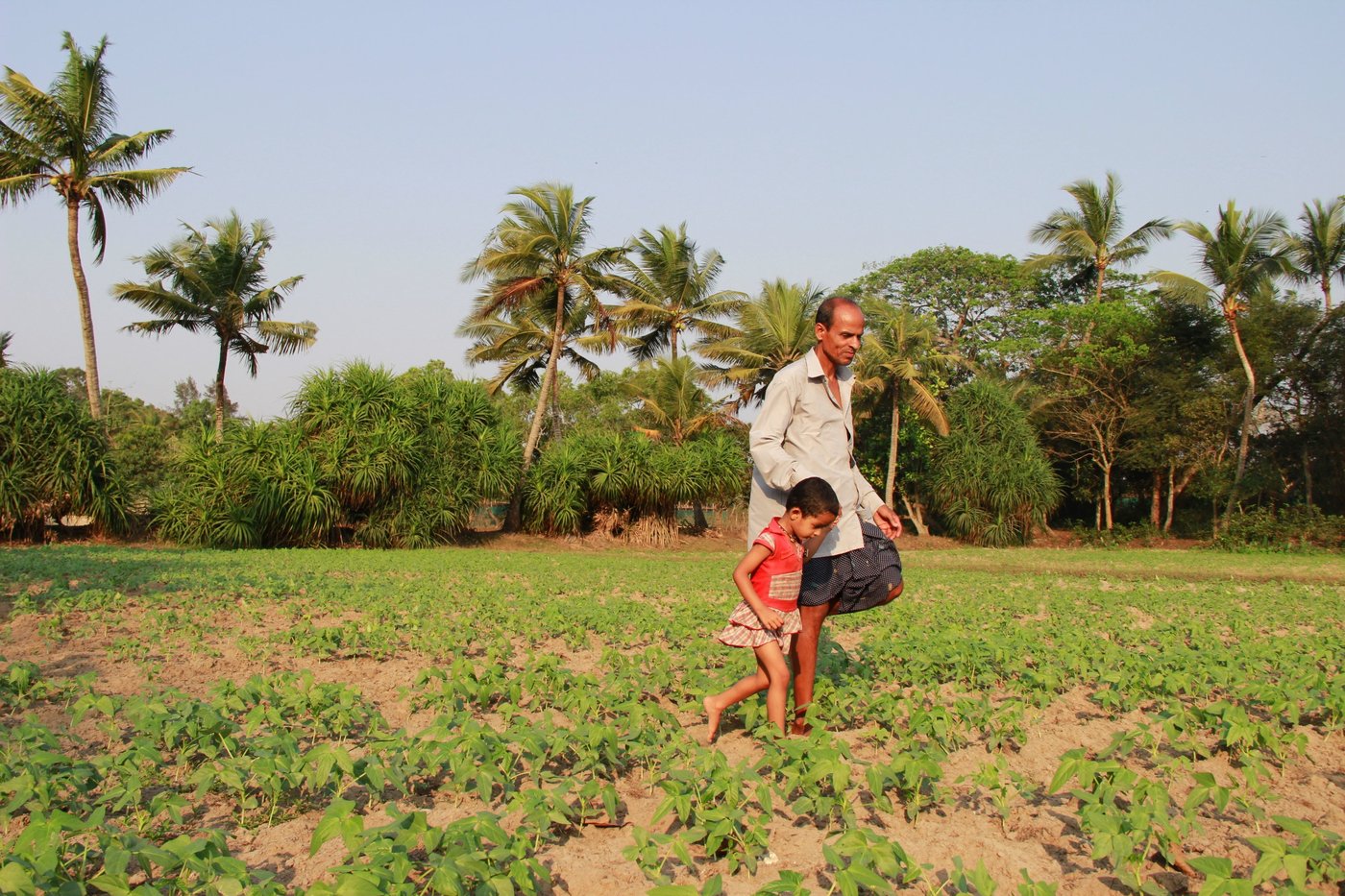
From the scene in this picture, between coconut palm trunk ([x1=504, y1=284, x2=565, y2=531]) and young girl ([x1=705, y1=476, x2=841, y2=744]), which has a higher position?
coconut palm trunk ([x1=504, y1=284, x2=565, y2=531])

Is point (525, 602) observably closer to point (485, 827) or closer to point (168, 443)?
point (485, 827)

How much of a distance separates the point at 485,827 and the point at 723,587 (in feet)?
33.7

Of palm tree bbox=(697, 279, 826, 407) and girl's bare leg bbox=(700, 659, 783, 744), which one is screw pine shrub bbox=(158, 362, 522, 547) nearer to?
palm tree bbox=(697, 279, 826, 407)

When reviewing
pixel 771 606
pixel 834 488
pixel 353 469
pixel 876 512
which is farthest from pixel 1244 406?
pixel 771 606

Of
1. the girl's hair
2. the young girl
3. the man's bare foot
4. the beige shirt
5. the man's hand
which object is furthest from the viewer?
the man's hand

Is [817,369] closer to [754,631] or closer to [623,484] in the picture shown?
[754,631]

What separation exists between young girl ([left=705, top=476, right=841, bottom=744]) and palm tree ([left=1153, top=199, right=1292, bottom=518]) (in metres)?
25.4

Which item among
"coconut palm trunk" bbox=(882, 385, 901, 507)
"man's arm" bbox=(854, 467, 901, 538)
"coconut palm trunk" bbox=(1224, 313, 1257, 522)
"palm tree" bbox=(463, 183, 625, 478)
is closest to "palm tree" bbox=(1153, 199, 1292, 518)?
"coconut palm trunk" bbox=(1224, 313, 1257, 522)

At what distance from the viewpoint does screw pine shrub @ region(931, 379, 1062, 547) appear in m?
27.8

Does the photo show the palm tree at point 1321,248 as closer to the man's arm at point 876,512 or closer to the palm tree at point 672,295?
the palm tree at point 672,295

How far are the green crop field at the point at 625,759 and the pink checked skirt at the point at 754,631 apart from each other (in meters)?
0.34

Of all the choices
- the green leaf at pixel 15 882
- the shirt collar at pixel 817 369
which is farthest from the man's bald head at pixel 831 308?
the green leaf at pixel 15 882

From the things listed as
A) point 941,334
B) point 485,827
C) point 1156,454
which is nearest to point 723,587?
point 485,827

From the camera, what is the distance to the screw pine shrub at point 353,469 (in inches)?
770
